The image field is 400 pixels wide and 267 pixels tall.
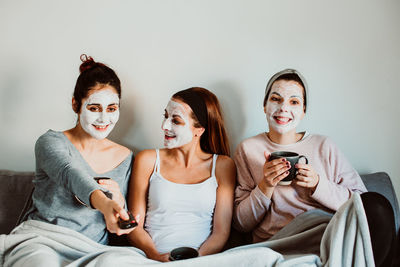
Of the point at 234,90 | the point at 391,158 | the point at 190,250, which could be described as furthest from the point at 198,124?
the point at 391,158

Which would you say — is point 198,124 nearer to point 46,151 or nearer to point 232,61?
point 232,61

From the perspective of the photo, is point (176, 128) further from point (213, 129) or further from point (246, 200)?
point (246, 200)

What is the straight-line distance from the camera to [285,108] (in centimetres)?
140

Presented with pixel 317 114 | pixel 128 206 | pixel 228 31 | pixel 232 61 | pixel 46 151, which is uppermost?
pixel 228 31

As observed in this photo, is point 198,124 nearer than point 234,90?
Yes

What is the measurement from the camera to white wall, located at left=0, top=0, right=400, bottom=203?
5.38 ft

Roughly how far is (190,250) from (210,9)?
1.15 metres

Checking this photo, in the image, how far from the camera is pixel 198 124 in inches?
58.7

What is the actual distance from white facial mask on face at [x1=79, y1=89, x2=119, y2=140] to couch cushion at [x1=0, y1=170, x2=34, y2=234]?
44 cm

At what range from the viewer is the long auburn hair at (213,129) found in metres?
1.53

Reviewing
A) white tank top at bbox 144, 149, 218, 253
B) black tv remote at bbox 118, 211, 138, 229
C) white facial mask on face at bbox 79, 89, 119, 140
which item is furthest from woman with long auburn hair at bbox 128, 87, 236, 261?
black tv remote at bbox 118, 211, 138, 229

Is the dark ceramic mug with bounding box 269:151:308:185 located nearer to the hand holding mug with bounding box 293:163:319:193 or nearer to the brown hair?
the hand holding mug with bounding box 293:163:319:193

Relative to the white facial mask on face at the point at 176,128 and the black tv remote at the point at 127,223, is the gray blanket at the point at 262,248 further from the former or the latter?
the white facial mask on face at the point at 176,128

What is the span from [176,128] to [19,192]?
2.60 ft
